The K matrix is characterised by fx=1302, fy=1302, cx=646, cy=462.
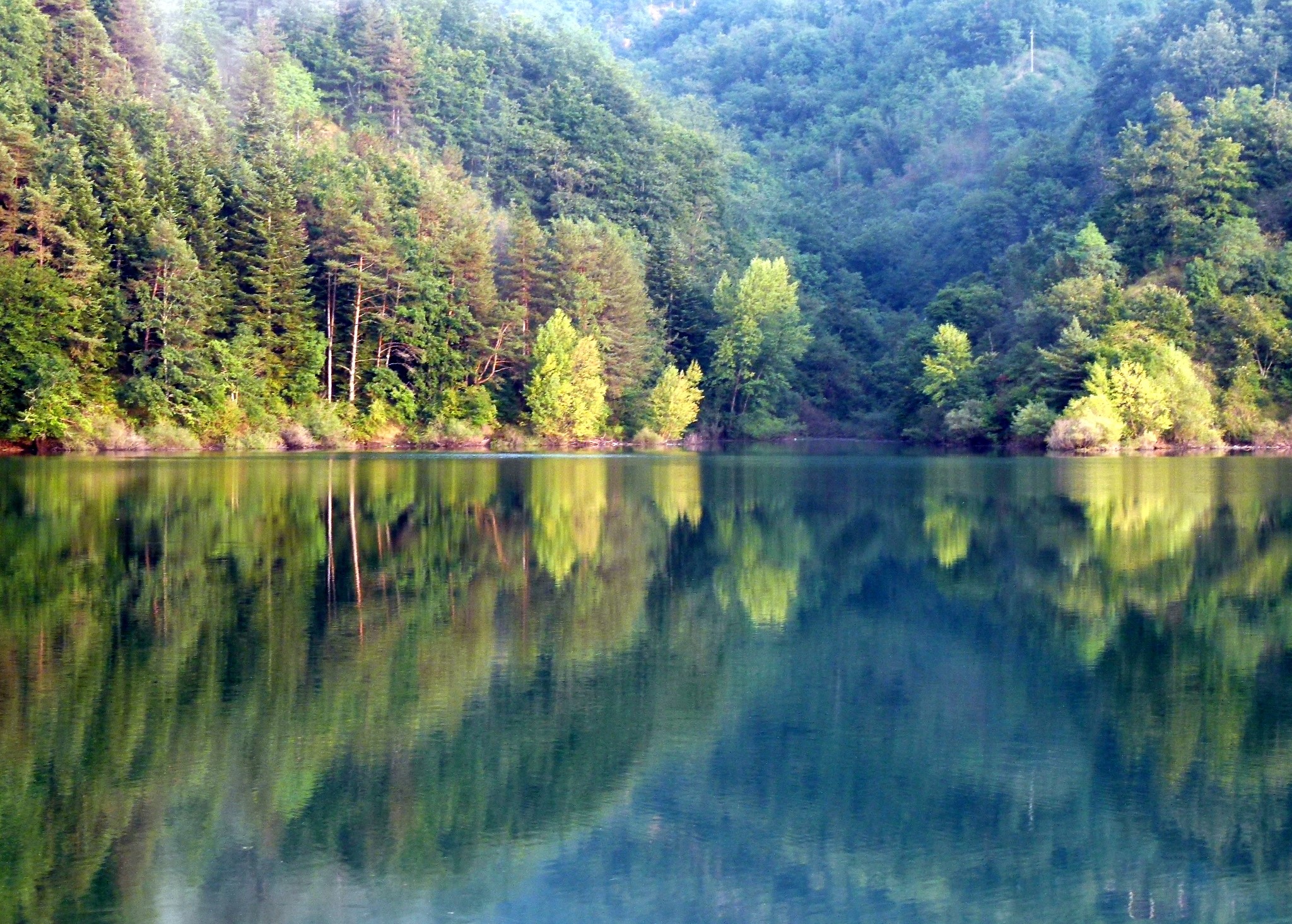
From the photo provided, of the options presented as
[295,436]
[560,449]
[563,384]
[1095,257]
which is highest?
[1095,257]

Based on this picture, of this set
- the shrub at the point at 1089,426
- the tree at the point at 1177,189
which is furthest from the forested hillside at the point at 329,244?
the shrub at the point at 1089,426

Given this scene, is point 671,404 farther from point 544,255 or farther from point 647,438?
point 544,255

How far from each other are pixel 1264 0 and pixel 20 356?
83.0 meters

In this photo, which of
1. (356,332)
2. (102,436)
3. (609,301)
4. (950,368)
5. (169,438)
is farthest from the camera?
(609,301)

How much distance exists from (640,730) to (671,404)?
64.5m

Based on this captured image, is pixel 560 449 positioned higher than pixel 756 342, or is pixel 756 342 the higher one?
pixel 756 342

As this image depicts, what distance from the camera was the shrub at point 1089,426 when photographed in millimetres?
58500

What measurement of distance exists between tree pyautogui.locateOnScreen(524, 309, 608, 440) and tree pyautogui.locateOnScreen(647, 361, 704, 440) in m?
4.54

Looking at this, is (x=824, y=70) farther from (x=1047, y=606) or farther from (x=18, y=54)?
(x=1047, y=606)

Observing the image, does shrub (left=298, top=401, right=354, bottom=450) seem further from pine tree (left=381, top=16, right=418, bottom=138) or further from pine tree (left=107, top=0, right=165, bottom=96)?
pine tree (left=381, top=16, right=418, bottom=138)

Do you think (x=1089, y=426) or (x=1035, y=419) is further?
(x=1035, y=419)

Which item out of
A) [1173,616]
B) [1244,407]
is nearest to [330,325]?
[1244,407]

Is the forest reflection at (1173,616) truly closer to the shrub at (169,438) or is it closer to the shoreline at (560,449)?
the shoreline at (560,449)

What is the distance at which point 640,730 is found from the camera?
10008 millimetres
